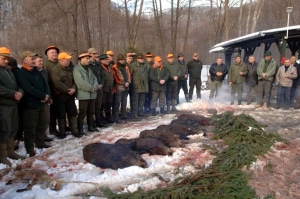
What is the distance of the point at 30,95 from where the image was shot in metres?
5.42

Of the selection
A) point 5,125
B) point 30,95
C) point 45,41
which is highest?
point 45,41

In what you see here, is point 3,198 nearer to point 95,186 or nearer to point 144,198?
point 95,186

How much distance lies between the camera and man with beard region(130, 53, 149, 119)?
899 centimetres

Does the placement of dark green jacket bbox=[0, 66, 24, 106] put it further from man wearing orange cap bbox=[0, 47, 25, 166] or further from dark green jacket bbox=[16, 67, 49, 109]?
dark green jacket bbox=[16, 67, 49, 109]

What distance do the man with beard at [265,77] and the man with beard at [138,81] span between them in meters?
4.72

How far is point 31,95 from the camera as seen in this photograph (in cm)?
542

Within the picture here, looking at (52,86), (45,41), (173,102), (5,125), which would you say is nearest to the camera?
(5,125)

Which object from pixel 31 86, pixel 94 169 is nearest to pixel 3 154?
pixel 31 86

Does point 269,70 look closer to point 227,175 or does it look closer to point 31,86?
point 227,175

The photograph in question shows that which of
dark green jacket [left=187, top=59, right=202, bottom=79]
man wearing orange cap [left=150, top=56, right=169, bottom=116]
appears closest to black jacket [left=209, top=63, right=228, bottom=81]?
dark green jacket [left=187, top=59, right=202, bottom=79]

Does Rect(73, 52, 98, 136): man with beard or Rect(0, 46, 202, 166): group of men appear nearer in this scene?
Rect(0, 46, 202, 166): group of men

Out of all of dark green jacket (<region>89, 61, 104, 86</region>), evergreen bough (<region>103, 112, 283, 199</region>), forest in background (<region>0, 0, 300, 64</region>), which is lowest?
evergreen bough (<region>103, 112, 283, 199</region>)

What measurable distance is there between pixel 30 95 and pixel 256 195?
15.2 feet

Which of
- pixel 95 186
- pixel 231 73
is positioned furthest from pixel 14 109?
pixel 231 73
